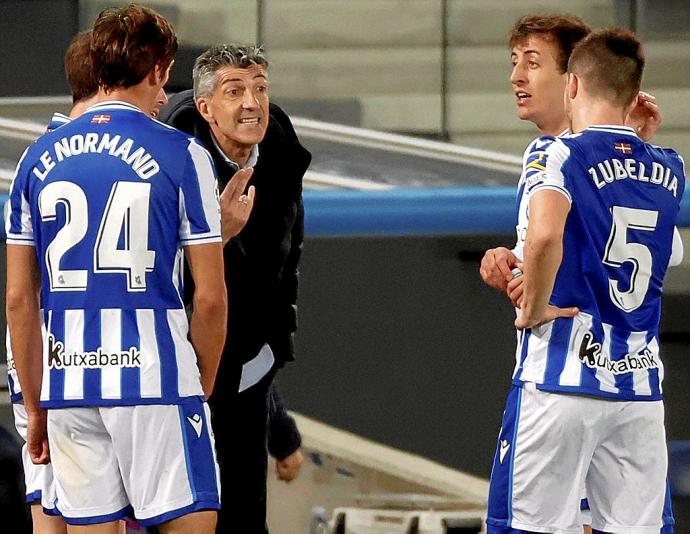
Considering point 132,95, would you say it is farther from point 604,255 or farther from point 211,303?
point 604,255

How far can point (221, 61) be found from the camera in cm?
240

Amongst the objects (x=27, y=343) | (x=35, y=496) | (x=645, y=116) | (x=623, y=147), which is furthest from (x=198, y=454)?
(x=645, y=116)

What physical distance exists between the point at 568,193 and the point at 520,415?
0.38 metres

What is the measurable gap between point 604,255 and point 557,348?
0.57ft

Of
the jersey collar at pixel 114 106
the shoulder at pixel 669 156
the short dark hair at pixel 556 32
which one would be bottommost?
the shoulder at pixel 669 156

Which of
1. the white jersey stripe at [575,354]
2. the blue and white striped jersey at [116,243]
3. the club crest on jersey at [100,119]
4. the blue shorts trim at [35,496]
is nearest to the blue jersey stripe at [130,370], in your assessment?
the blue and white striped jersey at [116,243]

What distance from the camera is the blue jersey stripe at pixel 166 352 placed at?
1801 millimetres

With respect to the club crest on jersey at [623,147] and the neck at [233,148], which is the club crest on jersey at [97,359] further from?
the club crest on jersey at [623,147]

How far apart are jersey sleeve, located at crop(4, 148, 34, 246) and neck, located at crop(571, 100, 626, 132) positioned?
0.90 meters

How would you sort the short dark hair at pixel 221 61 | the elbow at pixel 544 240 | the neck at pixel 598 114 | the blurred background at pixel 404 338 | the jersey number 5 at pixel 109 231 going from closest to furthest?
1. the jersey number 5 at pixel 109 231
2. the elbow at pixel 544 240
3. the neck at pixel 598 114
4. the short dark hair at pixel 221 61
5. the blurred background at pixel 404 338

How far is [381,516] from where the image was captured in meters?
3.25

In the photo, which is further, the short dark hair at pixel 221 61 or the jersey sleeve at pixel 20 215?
the short dark hair at pixel 221 61

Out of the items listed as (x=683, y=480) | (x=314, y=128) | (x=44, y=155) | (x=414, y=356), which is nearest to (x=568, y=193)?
(x=44, y=155)

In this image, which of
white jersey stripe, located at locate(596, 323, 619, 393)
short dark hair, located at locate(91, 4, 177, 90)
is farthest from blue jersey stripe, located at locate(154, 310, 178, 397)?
white jersey stripe, located at locate(596, 323, 619, 393)
